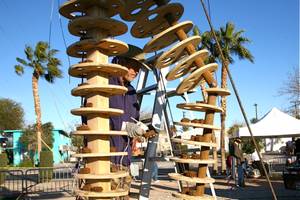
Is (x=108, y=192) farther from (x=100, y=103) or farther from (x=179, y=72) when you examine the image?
(x=179, y=72)

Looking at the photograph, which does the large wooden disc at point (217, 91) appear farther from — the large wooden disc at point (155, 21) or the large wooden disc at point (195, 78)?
the large wooden disc at point (155, 21)

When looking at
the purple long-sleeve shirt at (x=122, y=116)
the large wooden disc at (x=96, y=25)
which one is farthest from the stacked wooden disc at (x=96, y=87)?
the purple long-sleeve shirt at (x=122, y=116)

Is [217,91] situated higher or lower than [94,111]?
higher

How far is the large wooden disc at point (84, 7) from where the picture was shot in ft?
8.59

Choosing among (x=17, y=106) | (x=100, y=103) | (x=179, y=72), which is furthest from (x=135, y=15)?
(x=17, y=106)

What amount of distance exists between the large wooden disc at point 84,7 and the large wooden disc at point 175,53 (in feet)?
1.40

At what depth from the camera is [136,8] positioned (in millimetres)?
3098

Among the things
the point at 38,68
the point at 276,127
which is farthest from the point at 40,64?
the point at 276,127

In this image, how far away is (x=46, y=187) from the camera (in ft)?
53.1

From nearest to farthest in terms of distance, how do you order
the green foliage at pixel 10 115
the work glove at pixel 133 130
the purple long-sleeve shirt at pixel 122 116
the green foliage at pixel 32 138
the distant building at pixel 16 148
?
the work glove at pixel 133 130, the purple long-sleeve shirt at pixel 122 116, the green foliage at pixel 32 138, the distant building at pixel 16 148, the green foliage at pixel 10 115

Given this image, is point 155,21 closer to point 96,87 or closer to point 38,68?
point 96,87

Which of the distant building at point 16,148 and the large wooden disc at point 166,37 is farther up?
the large wooden disc at point 166,37

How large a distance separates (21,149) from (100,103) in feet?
162

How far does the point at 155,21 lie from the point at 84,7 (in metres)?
0.57
